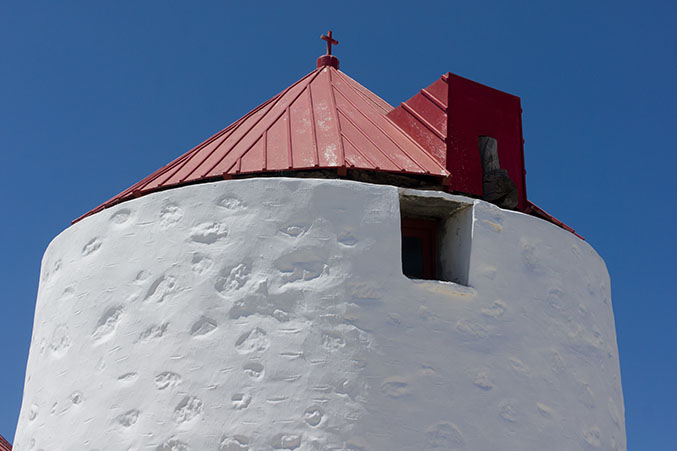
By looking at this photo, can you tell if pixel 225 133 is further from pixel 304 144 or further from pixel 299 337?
pixel 299 337

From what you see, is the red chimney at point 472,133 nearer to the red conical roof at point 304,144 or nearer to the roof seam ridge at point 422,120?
the roof seam ridge at point 422,120

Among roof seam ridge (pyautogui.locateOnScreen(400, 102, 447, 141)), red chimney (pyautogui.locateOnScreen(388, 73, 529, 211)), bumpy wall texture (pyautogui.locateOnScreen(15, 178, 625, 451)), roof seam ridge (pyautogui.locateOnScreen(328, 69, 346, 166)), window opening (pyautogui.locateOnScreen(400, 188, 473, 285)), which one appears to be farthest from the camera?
roof seam ridge (pyautogui.locateOnScreen(400, 102, 447, 141))

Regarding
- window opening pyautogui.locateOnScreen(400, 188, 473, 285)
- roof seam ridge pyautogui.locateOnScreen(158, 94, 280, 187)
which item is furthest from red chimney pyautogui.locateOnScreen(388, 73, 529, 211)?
roof seam ridge pyautogui.locateOnScreen(158, 94, 280, 187)

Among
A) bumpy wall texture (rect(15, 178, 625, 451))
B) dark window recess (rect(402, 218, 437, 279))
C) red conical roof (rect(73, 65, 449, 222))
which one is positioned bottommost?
bumpy wall texture (rect(15, 178, 625, 451))

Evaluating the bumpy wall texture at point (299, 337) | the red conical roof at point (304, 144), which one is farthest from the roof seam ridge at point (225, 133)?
the bumpy wall texture at point (299, 337)

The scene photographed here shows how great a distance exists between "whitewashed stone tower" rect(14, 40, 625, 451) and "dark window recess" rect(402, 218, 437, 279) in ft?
0.06

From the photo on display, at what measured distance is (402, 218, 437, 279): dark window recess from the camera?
25.5 feet

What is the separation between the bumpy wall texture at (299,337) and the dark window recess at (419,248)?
2.15ft

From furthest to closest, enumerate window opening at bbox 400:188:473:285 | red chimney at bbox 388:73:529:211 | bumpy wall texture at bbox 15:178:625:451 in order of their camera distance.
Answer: red chimney at bbox 388:73:529:211, window opening at bbox 400:188:473:285, bumpy wall texture at bbox 15:178:625:451

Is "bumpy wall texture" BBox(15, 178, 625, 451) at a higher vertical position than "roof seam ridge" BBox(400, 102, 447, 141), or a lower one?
lower

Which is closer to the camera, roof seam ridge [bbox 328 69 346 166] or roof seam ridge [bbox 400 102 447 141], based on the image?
roof seam ridge [bbox 328 69 346 166]

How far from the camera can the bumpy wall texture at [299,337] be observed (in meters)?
6.49

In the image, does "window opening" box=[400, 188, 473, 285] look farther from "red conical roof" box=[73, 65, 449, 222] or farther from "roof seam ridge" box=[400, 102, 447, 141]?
"roof seam ridge" box=[400, 102, 447, 141]

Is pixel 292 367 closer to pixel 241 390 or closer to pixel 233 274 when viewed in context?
pixel 241 390
